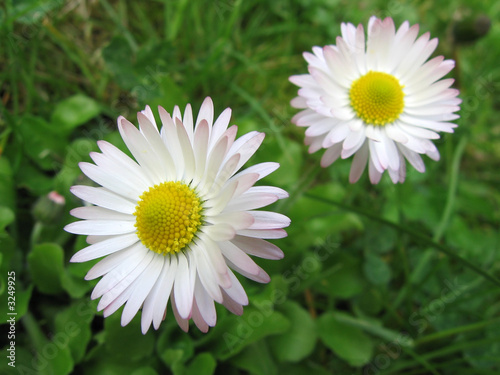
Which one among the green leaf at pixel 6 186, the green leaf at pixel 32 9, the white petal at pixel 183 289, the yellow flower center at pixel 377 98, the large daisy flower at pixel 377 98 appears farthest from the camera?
the green leaf at pixel 32 9

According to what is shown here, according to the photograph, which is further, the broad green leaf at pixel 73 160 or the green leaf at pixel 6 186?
the broad green leaf at pixel 73 160

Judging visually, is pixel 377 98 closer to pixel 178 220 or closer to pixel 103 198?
pixel 178 220

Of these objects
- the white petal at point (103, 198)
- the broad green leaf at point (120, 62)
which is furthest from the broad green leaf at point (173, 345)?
the broad green leaf at point (120, 62)

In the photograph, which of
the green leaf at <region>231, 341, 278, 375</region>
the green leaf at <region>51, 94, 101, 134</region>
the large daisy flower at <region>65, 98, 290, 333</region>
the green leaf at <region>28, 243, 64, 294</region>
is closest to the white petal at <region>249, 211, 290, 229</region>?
the large daisy flower at <region>65, 98, 290, 333</region>

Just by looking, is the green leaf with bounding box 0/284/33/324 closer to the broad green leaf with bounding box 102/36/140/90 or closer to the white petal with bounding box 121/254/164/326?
the white petal with bounding box 121/254/164/326

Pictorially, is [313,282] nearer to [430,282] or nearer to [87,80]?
[430,282]

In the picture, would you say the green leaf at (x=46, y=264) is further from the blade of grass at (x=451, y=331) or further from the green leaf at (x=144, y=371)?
the blade of grass at (x=451, y=331)

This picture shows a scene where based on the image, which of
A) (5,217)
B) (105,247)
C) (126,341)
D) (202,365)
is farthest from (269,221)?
(5,217)
